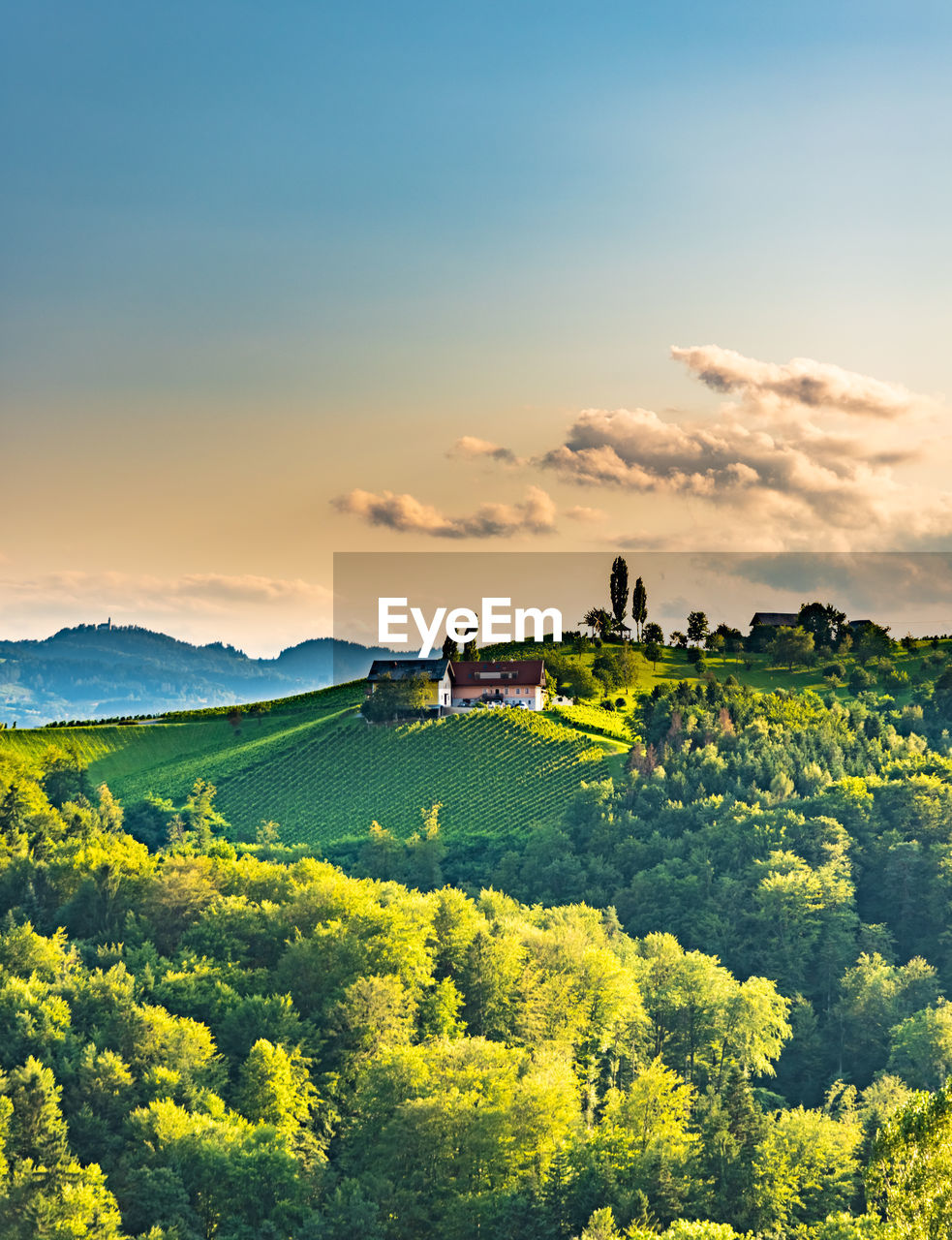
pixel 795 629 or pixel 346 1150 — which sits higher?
pixel 795 629

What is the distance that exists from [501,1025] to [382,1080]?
1546cm

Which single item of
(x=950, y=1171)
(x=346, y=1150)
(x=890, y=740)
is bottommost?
(x=346, y=1150)

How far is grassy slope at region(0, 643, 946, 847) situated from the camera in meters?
136

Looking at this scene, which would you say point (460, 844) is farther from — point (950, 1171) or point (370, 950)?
point (950, 1171)

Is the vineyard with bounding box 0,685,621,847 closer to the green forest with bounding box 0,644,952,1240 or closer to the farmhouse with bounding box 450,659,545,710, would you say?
the farmhouse with bounding box 450,659,545,710

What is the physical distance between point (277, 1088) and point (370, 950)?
1224 cm

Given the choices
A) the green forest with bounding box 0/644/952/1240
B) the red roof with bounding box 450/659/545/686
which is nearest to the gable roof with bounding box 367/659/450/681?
the red roof with bounding box 450/659/545/686

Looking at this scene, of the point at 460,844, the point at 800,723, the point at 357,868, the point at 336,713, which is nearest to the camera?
the point at 357,868

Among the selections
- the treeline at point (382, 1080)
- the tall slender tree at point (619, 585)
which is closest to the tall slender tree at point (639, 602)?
the tall slender tree at point (619, 585)

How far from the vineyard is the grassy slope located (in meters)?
0.18

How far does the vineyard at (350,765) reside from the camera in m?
135

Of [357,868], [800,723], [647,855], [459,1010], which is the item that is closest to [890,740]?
[800,723]

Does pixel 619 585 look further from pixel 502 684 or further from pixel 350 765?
pixel 350 765

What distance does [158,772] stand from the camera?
155m
